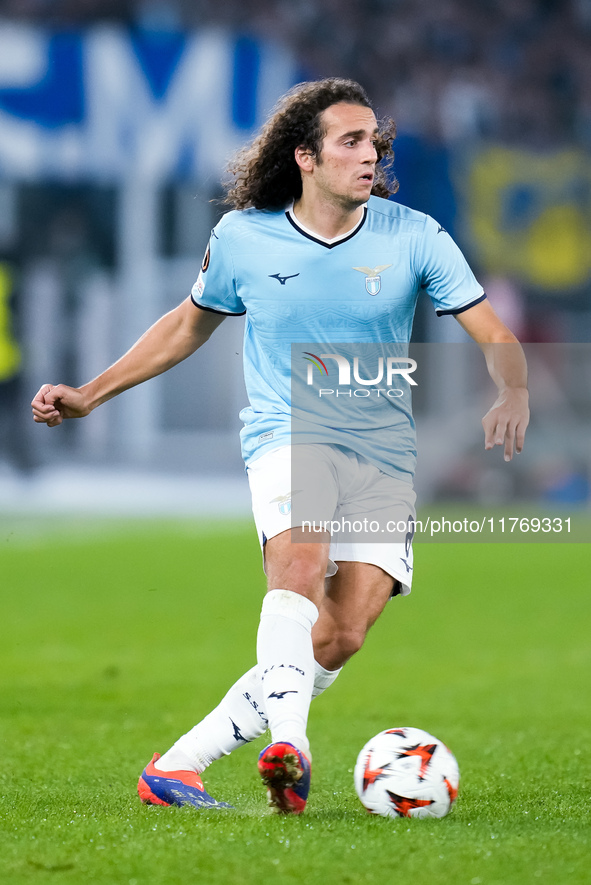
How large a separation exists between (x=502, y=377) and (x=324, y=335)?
0.55 metres

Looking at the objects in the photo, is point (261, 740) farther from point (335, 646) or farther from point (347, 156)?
point (347, 156)

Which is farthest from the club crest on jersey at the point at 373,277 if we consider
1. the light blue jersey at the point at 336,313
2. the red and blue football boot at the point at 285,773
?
the red and blue football boot at the point at 285,773

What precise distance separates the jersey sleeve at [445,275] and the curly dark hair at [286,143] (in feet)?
1.42

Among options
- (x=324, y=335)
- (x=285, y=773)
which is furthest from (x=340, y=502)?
(x=285, y=773)

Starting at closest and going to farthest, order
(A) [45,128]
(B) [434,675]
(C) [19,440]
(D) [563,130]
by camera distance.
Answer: (B) [434,675]
(C) [19,440]
(A) [45,128]
(D) [563,130]

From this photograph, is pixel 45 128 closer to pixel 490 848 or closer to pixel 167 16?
pixel 167 16

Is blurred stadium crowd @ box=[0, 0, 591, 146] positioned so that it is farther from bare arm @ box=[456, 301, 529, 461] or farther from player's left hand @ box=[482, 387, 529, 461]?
player's left hand @ box=[482, 387, 529, 461]

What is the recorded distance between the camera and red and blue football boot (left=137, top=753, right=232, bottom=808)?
12.2ft

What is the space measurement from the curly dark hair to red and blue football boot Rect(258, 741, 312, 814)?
1.72 metres

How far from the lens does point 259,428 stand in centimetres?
390

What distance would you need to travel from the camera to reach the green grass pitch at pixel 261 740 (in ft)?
9.62

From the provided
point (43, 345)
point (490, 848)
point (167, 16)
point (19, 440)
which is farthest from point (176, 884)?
point (167, 16)

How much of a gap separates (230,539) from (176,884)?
12958mm

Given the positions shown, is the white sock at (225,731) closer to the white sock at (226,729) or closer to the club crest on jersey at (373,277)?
the white sock at (226,729)
